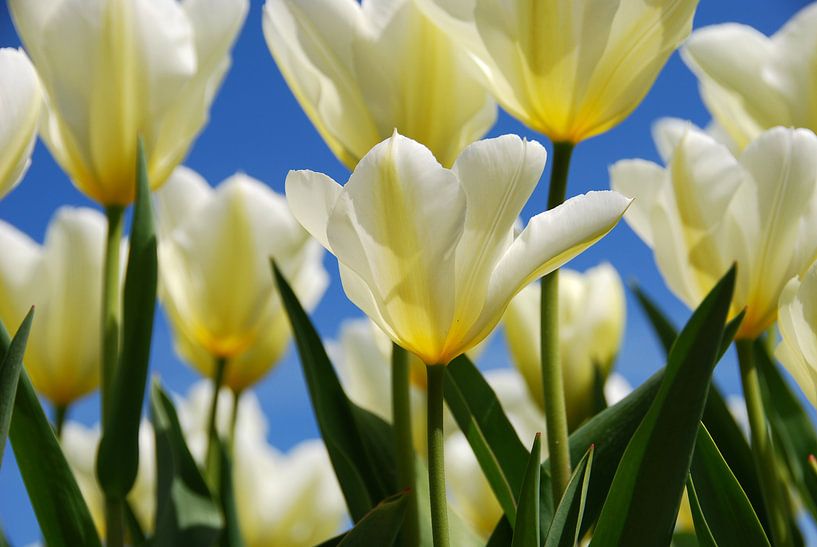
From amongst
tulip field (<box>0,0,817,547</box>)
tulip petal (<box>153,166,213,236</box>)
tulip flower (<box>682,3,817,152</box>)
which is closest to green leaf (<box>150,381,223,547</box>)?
tulip field (<box>0,0,817,547</box>)

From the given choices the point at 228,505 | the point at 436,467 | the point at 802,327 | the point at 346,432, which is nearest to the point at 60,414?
the point at 228,505

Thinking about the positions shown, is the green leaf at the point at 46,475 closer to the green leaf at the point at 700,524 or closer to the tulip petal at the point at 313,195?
the tulip petal at the point at 313,195

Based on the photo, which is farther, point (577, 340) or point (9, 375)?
point (577, 340)

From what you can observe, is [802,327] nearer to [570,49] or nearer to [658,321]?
[570,49]

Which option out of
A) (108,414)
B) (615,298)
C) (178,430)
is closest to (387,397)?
(615,298)

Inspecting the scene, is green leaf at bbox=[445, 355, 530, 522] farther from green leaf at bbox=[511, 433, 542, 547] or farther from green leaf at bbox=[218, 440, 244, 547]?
green leaf at bbox=[218, 440, 244, 547]

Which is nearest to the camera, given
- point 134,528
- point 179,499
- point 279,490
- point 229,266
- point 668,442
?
point 668,442

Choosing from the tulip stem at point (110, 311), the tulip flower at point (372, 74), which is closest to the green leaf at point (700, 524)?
the tulip flower at point (372, 74)
